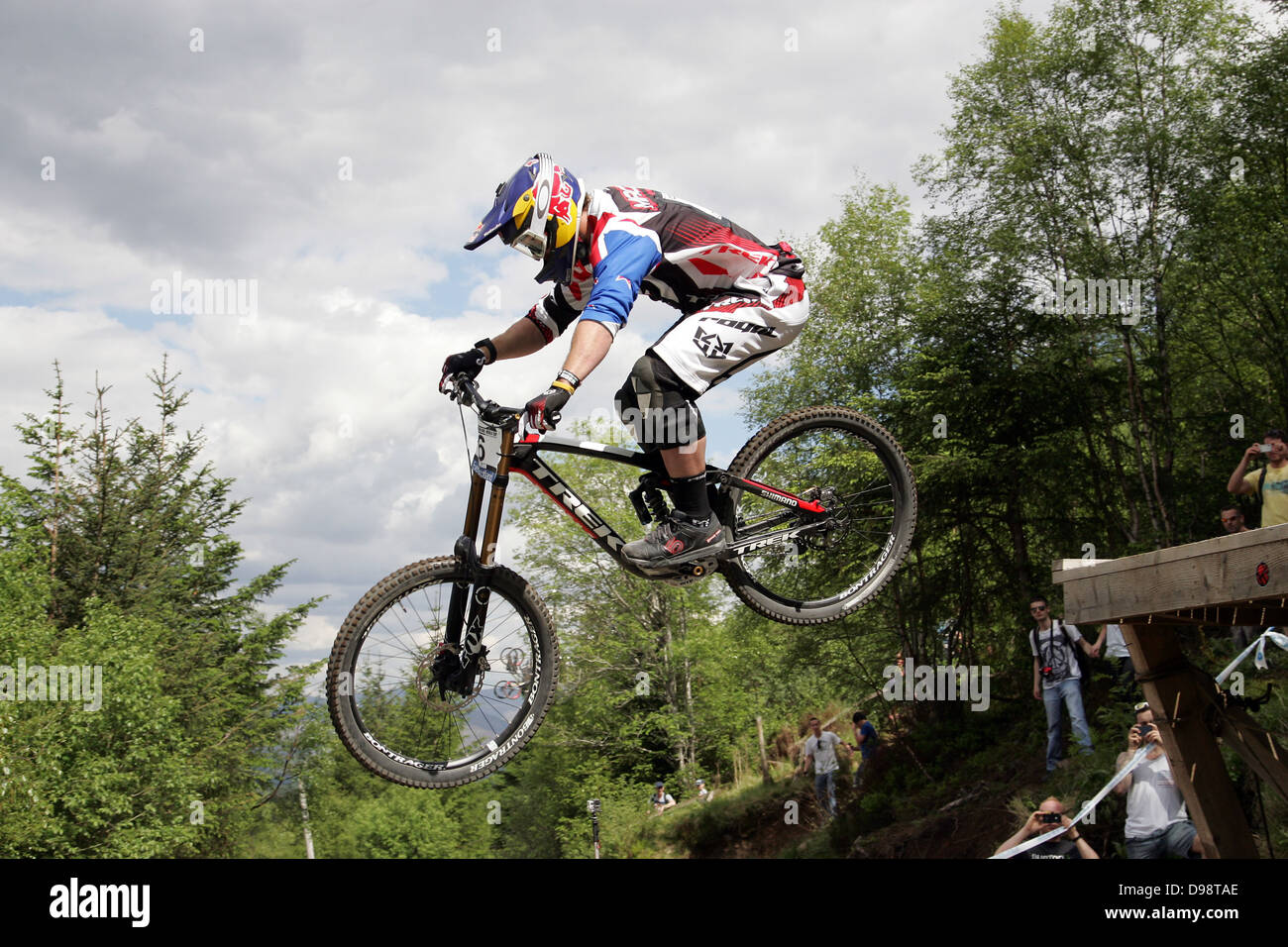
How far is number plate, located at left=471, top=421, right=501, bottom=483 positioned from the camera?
412cm

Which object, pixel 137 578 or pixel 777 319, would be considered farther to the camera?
pixel 137 578

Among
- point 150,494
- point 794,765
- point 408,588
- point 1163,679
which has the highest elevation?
point 150,494

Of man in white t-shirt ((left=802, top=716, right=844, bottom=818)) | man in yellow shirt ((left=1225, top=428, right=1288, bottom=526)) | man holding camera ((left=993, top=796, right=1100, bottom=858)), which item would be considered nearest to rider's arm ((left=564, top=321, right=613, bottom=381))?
man holding camera ((left=993, top=796, right=1100, bottom=858))

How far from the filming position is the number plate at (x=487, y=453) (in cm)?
412

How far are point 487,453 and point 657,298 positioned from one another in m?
1.13

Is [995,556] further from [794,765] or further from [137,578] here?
[137,578]

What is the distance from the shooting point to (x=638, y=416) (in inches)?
164

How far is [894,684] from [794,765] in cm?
955

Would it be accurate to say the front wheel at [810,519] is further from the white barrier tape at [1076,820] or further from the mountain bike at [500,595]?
the white barrier tape at [1076,820]

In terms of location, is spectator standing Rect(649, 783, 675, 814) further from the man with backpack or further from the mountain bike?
the mountain bike

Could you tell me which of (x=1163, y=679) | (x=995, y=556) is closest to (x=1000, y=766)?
(x=995, y=556)

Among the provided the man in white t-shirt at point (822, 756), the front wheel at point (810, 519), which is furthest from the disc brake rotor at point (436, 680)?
the man in white t-shirt at point (822, 756)

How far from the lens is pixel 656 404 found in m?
4.17
